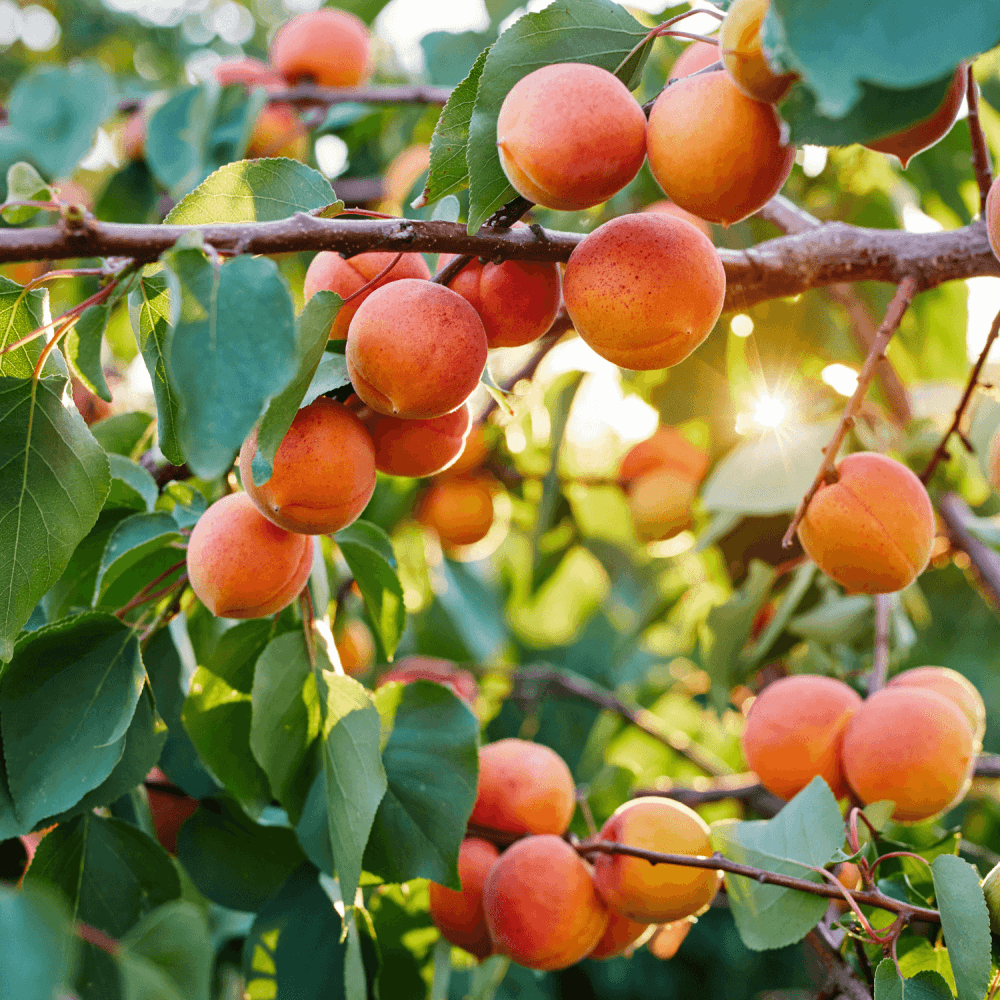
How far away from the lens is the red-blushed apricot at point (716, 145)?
502 millimetres

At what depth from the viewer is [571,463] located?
171 centimetres

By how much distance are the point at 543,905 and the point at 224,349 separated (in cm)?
58

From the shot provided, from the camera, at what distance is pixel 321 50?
5.63 feet

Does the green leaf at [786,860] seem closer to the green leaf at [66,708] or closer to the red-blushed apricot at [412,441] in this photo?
the red-blushed apricot at [412,441]

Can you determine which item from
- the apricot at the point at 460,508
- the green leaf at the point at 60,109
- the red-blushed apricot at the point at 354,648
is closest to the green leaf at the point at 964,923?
the red-blushed apricot at the point at 354,648

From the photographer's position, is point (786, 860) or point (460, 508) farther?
point (460, 508)

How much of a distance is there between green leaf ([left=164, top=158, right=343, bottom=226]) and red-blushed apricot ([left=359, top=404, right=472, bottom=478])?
156 mm

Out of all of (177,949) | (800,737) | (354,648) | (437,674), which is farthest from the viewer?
(354,648)

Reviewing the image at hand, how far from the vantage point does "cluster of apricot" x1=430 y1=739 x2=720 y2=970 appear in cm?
77

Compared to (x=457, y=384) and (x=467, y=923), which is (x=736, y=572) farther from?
(x=457, y=384)

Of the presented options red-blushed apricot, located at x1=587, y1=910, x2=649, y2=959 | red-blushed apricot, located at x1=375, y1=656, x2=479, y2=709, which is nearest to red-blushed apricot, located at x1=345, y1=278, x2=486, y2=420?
red-blushed apricot, located at x1=587, y1=910, x2=649, y2=959

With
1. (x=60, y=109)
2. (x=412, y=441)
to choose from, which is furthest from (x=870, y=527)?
(x=60, y=109)

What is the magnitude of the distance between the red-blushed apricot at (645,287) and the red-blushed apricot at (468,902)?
0.55 meters

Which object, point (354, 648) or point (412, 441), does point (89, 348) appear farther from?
point (354, 648)
